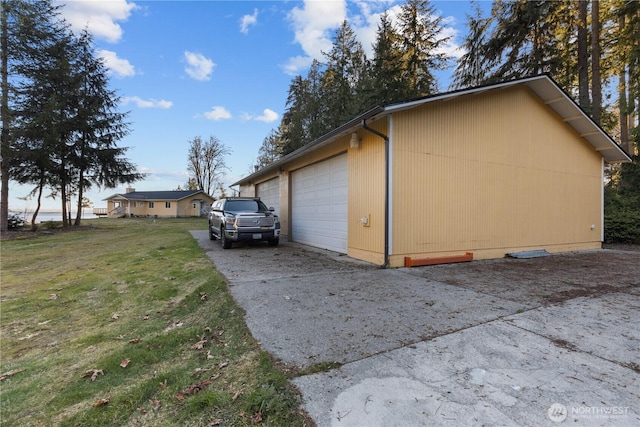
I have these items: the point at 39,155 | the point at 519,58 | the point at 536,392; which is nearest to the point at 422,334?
the point at 536,392

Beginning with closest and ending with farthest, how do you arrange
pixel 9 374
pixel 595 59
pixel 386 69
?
pixel 9 374
pixel 595 59
pixel 386 69

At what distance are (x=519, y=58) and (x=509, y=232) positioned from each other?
421 inches

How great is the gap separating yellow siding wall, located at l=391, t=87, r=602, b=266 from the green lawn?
181 inches

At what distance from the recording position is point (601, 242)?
1151 cm

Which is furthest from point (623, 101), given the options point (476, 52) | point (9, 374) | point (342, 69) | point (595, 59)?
point (9, 374)

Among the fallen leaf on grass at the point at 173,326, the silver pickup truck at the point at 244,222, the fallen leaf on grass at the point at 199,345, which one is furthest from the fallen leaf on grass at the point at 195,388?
the silver pickup truck at the point at 244,222

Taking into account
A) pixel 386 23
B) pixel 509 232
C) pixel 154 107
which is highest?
pixel 386 23

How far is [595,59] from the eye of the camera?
1367 cm

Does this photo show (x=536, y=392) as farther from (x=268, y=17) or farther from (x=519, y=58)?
(x=519, y=58)

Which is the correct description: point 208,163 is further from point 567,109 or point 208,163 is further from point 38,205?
point 567,109

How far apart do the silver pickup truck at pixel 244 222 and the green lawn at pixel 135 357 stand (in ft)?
9.90

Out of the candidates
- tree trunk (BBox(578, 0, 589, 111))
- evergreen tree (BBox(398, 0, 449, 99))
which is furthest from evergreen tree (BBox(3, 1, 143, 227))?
tree trunk (BBox(578, 0, 589, 111))

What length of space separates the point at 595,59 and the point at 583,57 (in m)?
0.60

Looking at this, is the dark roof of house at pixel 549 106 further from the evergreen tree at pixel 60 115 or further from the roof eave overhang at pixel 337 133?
the evergreen tree at pixel 60 115
